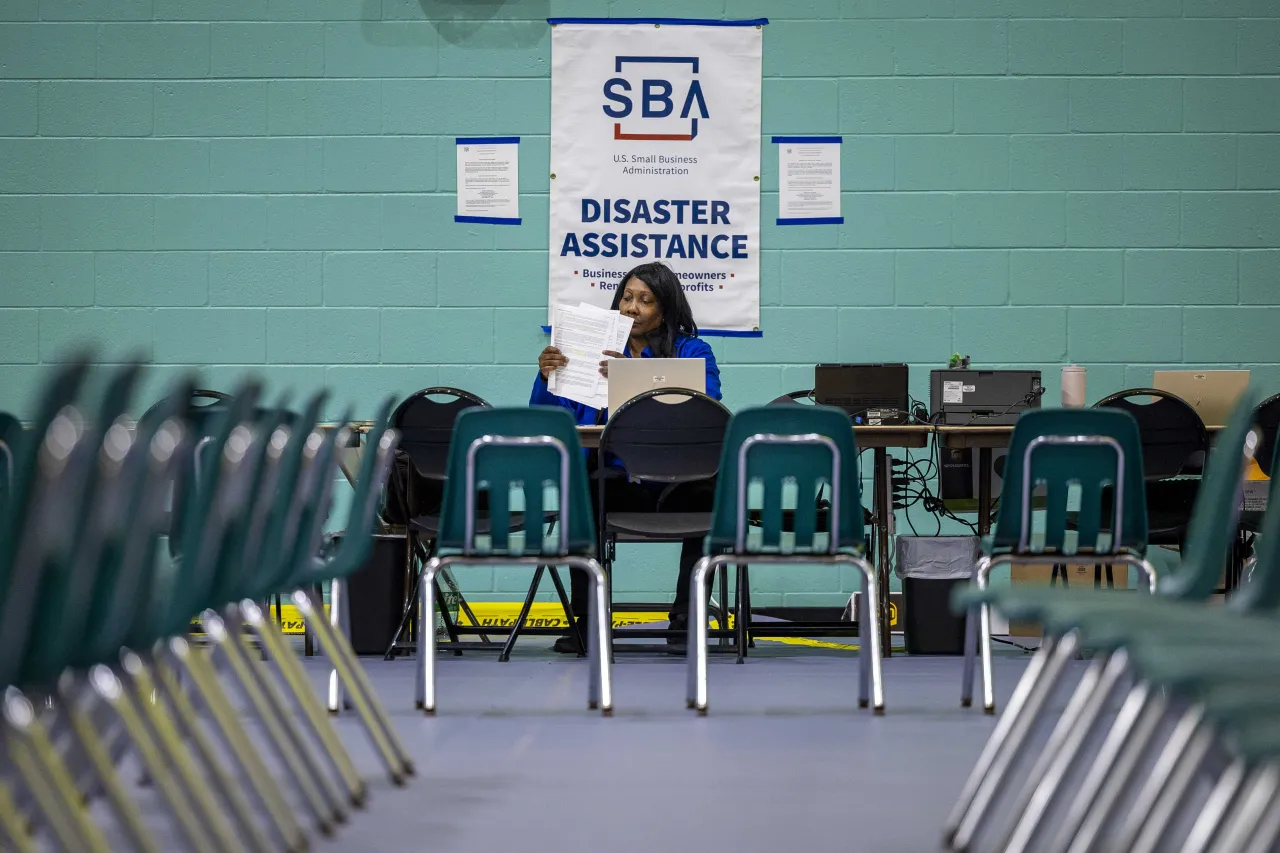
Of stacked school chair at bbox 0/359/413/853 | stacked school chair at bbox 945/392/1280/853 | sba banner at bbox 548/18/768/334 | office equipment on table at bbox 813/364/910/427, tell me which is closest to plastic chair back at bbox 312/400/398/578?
stacked school chair at bbox 0/359/413/853

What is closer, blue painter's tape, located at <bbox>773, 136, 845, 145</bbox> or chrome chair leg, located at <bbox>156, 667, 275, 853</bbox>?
chrome chair leg, located at <bbox>156, 667, 275, 853</bbox>

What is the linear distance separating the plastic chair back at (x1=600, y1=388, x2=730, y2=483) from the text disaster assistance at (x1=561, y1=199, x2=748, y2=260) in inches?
68.8

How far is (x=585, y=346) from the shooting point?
4.63m

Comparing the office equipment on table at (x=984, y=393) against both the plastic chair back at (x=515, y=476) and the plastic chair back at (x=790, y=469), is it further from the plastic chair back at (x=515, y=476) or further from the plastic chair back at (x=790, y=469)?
the plastic chair back at (x=515, y=476)

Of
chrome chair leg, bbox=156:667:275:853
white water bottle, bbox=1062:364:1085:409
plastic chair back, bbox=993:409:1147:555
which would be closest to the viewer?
chrome chair leg, bbox=156:667:275:853

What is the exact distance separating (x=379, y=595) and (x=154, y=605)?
2858mm

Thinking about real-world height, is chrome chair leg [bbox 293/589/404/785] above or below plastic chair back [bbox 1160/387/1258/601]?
below

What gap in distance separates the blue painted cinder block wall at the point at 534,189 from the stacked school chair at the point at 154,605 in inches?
118

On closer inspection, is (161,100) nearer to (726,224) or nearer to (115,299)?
(115,299)

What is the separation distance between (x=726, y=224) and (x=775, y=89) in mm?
600

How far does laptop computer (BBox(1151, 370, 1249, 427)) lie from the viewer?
4465 millimetres

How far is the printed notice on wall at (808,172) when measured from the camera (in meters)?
5.64

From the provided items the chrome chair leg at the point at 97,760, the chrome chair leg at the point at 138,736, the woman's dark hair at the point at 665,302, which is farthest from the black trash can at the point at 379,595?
the chrome chair leg at the point at 97,760

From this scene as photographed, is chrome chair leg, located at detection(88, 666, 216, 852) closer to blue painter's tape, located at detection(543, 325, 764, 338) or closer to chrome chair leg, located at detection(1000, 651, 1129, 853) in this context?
chrome chair leg, located at detection(1000, 651, 1129, 853)
